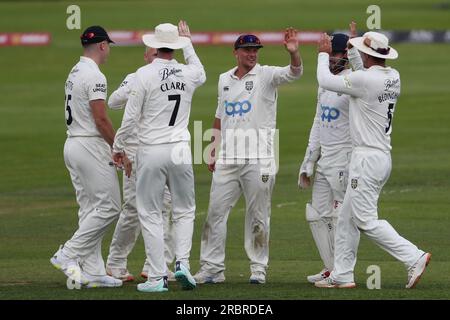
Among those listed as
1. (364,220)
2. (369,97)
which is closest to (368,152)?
(369,97)

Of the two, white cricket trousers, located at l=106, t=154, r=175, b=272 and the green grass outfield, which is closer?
the green grass outfield

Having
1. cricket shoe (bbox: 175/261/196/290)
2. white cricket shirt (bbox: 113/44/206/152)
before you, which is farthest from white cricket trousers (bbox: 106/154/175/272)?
cricket shoe (bbox: 175/261/196/290)

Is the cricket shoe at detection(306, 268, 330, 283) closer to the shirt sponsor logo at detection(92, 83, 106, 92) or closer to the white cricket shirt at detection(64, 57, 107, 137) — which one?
the white cricket shirt at detection(64, 57, 107, 137)

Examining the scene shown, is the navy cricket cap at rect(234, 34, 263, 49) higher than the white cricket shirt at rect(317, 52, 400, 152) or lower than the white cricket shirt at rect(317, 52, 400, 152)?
higher

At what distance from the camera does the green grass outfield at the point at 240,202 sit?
1329 cm

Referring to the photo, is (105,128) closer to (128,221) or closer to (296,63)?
(128,221)

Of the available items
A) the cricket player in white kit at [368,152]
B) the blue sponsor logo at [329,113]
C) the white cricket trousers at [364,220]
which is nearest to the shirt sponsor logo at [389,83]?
the cricket player in white kit at [368,152]

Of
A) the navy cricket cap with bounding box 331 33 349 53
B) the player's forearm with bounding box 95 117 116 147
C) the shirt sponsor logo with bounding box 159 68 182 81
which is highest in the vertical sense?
the navy cricket cap with bounding box 331 33 349 53

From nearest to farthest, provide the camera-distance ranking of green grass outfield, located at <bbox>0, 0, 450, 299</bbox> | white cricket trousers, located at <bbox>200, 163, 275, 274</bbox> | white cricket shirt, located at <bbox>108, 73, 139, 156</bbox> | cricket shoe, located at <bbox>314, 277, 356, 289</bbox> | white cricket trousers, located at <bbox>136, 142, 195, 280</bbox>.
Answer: white cricket trousers, located at <bbox>136, 142, 195, 280</bbox> → cricket shoe, located at <bbox>314, 277, 356, 289</bbox> → green grass outfield, located at <bbox>0, 0, 450, 299</bbox> → white cricket trousers, located at <bbox>200, 163, 275, 274</bbox> → white cricket shirt, located at <bbox>108, 73, 139, 156</bbox>

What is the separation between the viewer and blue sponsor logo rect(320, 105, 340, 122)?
43.8ft

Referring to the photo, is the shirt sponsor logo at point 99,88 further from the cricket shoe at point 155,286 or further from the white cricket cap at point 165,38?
the cricket shoe at point 155,286

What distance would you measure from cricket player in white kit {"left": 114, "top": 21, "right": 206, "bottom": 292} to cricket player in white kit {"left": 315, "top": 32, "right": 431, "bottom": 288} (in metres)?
1.53
